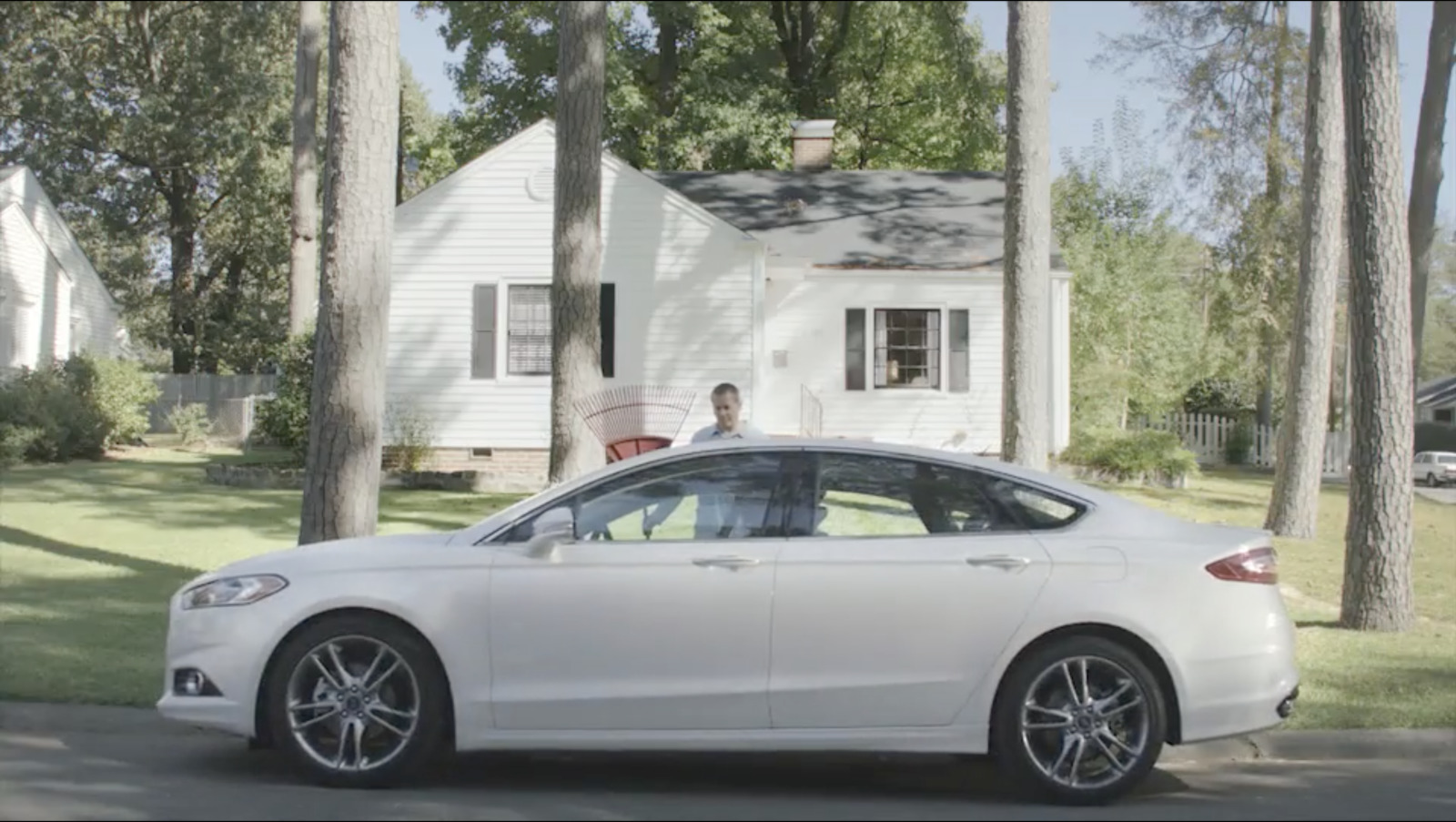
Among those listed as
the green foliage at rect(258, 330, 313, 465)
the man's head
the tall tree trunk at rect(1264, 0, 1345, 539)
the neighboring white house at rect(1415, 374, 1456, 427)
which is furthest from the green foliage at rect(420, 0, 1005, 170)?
the man's head

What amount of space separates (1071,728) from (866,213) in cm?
2014

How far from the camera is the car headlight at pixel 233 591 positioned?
630 centimetres

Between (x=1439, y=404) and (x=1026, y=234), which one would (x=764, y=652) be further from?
(x=1439, y=404)

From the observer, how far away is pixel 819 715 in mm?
6180

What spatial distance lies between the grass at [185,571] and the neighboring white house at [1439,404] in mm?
34485

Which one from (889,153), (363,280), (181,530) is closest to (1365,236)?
(363,280)

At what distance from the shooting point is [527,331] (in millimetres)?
22922

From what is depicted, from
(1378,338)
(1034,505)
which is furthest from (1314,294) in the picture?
(1034,505)

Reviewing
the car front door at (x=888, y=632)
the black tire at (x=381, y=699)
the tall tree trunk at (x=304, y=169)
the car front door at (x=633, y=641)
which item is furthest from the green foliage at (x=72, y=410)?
the car front door at (x=888, y=632)

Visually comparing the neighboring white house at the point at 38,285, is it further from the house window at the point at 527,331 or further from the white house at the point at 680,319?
the house window at the point at 527,331

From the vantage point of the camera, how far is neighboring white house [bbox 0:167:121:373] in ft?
100

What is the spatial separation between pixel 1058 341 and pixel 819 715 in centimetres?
1879

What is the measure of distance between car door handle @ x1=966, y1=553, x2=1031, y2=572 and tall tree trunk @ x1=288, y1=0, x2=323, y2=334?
2431 cm

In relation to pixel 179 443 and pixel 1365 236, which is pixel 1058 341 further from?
pixel 179 443
